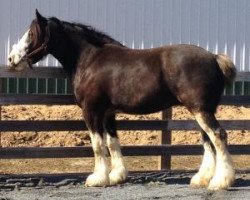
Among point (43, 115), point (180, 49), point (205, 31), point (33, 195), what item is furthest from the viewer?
point (205, 31)

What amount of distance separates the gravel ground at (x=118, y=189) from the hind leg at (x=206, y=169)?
15 centimetres

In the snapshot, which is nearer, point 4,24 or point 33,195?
point 33,195

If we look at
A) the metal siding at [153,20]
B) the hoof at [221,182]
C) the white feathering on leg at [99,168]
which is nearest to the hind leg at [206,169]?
the hoof at [221,182]

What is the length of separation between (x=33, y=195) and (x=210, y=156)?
2.32 meters

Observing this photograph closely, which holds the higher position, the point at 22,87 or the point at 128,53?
the point at 128,53

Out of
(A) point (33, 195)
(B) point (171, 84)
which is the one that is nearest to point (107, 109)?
(B) point (171, 84)

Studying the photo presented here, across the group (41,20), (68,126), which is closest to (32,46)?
(41,20)

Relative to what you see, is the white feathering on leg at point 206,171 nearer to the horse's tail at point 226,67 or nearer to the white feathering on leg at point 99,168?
the horse's tail at point 226,67

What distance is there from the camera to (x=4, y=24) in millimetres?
17859

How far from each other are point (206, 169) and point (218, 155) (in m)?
0.36

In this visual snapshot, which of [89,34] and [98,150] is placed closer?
[98,150]

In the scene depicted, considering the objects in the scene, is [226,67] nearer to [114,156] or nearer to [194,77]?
[194,77]

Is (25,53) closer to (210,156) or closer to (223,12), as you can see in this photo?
(210,156)

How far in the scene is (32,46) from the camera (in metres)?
9.67
